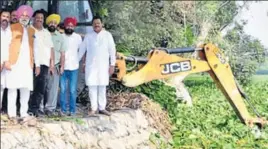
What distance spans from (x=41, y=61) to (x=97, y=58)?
2.91ft

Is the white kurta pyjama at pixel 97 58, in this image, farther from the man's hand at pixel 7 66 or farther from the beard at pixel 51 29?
the man's hand at pixel 7 66

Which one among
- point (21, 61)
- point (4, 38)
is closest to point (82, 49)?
point (21, 61)

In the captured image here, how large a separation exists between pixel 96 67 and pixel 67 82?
0.48 metres

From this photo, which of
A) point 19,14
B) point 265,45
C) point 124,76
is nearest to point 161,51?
point 124,76

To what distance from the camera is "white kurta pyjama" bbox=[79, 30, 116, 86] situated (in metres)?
7.08

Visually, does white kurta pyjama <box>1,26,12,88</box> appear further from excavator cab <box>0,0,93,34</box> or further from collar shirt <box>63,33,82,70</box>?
collar shirt <box>63,33,82,70</box>

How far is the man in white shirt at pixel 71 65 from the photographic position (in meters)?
7.06

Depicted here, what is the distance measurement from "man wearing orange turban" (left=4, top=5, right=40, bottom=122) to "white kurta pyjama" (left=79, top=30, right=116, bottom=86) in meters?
1.07

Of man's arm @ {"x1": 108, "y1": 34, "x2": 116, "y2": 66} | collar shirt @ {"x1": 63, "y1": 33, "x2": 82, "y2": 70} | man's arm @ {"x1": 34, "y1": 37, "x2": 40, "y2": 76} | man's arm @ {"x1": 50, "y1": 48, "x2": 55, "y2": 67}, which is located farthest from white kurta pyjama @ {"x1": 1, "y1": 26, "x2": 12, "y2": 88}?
collar shirt @ {"x1": 63, "y1": 33, "x2": 82, "y2": 70}

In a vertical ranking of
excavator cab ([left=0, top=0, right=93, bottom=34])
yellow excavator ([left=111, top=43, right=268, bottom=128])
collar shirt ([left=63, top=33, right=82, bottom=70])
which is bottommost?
yellow excavator ([left=111, top=43, right=268, bottom=128])

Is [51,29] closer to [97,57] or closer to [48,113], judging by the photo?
[97,57]

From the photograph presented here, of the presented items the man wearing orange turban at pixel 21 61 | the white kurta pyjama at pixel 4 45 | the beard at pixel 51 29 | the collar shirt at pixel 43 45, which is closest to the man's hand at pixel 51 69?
the collar shirt at pixel 43 45

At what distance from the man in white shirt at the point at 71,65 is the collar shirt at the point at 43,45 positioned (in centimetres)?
56

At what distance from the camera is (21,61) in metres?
5.77
